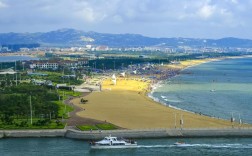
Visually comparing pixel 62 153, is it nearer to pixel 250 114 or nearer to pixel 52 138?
pixel 52 138

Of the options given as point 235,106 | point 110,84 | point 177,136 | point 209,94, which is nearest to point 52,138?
point 177,136

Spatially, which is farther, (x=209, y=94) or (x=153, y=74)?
(x=153, y=74)

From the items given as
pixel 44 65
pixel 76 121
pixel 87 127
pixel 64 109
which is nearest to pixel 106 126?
pixel 87 127

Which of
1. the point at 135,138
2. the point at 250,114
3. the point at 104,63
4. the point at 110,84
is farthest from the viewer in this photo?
the point at 104,63

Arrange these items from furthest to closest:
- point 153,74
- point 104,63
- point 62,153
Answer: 1. point 104,63
2. point 153,74
3. point 62,153

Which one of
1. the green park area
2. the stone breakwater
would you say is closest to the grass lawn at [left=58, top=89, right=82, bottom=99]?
the green park area

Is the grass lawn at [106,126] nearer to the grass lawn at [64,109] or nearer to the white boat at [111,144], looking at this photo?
the white boat at [111,144]

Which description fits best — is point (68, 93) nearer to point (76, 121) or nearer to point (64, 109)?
point (64, 109)

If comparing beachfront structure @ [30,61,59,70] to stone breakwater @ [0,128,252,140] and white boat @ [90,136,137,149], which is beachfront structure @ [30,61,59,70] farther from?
white boat @ [90,136,137,149]
